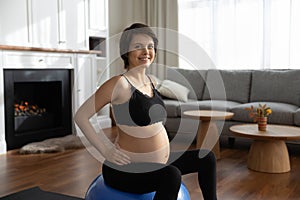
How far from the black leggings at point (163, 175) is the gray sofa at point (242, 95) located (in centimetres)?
215

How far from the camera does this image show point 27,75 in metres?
4.04

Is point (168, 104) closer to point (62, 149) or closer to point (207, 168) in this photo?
point (62, 149)

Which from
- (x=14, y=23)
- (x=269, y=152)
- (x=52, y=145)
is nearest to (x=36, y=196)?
(x=52, y=145)

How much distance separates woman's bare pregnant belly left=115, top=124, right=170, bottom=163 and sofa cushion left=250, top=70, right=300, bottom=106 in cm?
311

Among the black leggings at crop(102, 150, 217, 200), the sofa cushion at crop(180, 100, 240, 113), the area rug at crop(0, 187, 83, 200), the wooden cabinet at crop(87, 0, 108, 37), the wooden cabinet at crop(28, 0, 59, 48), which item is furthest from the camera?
the wooden cabinet at crop(87, 0, 108, 37)

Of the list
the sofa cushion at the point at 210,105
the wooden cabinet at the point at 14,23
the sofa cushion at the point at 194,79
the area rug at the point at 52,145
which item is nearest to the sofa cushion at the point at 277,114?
the sofa cushion at the point at 210,105

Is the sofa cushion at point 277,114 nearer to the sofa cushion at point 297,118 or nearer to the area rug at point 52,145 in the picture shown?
the sofa cushion at point 297,118

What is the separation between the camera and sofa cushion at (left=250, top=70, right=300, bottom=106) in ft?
13.7

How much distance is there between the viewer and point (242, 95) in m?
4.54

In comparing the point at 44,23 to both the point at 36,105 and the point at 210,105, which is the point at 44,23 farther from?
the point at 210,105

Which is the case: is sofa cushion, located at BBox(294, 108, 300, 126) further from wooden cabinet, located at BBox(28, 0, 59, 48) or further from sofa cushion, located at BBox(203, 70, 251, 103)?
wooden cabinet, located at BBox(28, 0, 59, 48)

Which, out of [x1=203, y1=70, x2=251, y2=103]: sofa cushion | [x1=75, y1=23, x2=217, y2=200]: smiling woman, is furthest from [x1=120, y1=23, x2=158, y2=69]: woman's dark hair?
[x1=203, y1=70, x2=251, y2=103]: sofa cushion

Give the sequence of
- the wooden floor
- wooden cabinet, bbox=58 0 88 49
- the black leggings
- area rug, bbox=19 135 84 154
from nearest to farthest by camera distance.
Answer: the black leggings < the wooden floor < area rug, bbox=19 135 84 154 < wooden cabinet, bbox=58 0 88 49

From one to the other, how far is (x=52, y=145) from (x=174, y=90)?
164 centimetres
